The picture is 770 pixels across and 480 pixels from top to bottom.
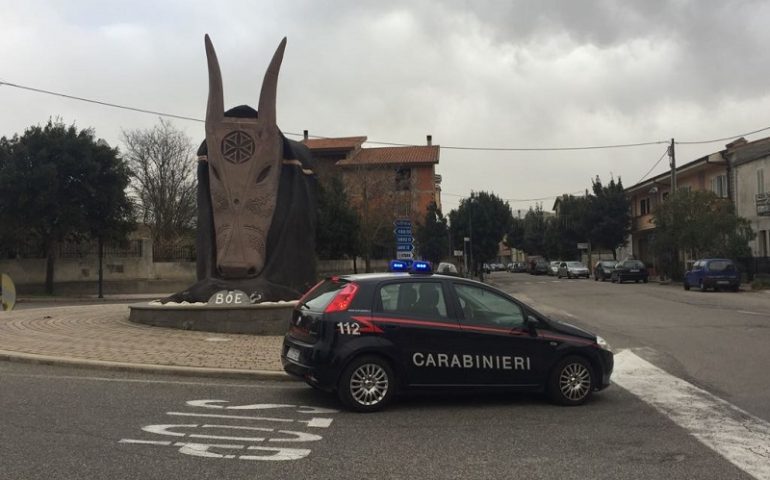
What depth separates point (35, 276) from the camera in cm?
3186

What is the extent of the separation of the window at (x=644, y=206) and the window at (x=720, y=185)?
498 inches

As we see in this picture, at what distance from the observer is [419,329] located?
6949 millimetres

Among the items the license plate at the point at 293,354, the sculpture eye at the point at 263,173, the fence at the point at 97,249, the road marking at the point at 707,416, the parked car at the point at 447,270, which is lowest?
the road marking at the point at 707,416

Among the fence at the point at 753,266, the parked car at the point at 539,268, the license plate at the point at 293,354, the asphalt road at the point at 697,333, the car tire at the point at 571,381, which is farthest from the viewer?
the parked car at the point at 539,268

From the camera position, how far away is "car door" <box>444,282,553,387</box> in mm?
7039

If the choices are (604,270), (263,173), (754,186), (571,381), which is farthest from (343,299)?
(604,270)

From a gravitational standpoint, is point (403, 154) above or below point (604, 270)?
above

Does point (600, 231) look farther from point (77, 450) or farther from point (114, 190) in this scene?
point (77, 450)

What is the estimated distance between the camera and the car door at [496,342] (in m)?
7.04

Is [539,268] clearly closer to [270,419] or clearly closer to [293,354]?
[293,354]

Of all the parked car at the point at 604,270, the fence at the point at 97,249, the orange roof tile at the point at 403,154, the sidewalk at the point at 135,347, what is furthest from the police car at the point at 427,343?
the orange roof tile at the point at 403,154

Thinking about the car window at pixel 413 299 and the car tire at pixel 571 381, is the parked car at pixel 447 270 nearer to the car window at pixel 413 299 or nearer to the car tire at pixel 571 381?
the car window at pixel 413 299

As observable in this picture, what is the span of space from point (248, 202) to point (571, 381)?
10.1 m

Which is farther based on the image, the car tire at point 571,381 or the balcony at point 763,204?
the balcony at point 763,204
